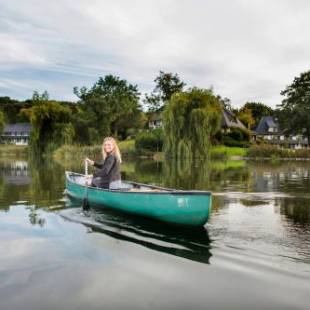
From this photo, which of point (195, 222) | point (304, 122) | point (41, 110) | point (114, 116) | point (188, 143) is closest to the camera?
point (195, 222)

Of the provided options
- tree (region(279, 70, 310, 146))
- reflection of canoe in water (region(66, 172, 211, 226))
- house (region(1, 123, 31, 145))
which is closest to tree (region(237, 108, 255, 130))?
tree (region(279, 70, 310, 146))

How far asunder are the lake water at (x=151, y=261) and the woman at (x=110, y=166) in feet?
2.97

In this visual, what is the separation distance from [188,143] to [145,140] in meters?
14.9

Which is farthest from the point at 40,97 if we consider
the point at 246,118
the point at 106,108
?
the point at 246,118

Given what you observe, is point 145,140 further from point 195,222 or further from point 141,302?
point 141,302

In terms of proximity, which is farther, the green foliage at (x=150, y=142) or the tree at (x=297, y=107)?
the tree at (x=297, y=107)

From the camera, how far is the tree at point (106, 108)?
6481 centimetres

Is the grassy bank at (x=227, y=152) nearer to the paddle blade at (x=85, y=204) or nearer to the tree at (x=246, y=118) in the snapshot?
the tree at (x=246, y=118)

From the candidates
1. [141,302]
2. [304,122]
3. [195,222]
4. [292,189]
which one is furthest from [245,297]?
[304,122]

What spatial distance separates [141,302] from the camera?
547 cm

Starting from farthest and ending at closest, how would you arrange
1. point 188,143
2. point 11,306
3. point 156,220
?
point 188,143, point 156,220, point 11,306

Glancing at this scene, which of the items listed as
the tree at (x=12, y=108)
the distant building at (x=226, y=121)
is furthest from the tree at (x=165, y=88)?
the tree at (x=12, y=108)

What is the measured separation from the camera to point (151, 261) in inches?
285

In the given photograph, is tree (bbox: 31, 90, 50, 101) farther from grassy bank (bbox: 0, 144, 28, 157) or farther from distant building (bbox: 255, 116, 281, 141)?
distant building (bbox: 255, 116, 281, 141)
